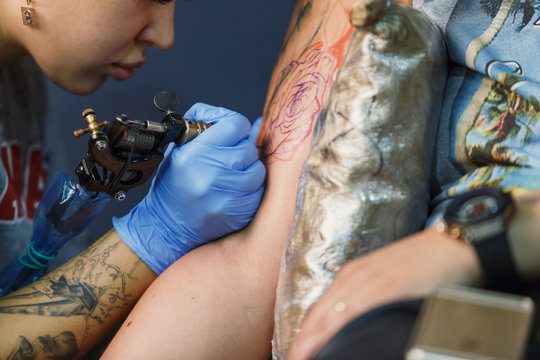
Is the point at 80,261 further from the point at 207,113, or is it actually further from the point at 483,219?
the point at 483,219

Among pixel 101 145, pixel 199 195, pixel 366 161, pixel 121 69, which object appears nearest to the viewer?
pixel 366 161

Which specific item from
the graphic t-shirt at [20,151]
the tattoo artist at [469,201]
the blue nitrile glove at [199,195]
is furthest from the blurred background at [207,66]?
the tattoo artist at [469,201]

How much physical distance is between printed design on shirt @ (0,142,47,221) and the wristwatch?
1.31 m

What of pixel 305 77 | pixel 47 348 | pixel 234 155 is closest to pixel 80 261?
pixel 47 348

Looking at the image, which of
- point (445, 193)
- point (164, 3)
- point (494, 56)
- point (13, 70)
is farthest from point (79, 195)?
point (494, 56)

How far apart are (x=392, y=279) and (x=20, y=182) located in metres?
1.51

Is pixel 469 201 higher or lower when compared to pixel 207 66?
higher

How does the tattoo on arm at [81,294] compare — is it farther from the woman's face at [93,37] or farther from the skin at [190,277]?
the woman's face at [93,37]

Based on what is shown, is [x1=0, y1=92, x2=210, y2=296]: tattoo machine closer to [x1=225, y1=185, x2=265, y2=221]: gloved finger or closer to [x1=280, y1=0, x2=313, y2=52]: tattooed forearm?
[x1=225, y1=185, x2=265, y2=221]: gloved finger

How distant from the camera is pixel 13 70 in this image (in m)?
1.67

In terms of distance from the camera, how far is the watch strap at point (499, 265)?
0.60m

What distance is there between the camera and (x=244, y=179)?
116 centimetres

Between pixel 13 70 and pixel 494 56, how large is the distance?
141 centimetres

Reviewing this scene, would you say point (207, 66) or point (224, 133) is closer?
point (224, 133)
